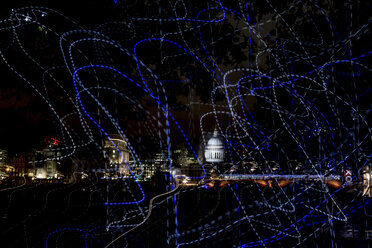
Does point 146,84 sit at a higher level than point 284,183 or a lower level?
higher

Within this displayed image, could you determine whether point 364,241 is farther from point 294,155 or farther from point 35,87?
point 294,155

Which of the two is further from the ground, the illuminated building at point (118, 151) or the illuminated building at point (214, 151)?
the illuminated building at point (214, 151)

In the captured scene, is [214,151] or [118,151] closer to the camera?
[118,151]

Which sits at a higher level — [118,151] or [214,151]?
[214,151]

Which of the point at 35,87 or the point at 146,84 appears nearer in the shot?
the point at 35,87

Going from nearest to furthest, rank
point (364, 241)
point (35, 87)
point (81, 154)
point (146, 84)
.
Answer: point (364, 241), point (35, 87), point (146, 84), point (81, 154)

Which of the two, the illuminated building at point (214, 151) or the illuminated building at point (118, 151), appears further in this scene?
the illuminated building at point (214, 151)

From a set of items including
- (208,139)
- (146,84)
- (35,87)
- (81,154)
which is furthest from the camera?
(208,139)

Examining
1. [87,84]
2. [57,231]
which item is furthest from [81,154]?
[87,84]
